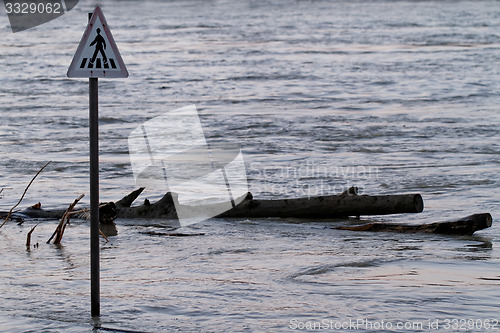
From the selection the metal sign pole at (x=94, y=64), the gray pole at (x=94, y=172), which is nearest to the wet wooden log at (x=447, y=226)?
the gray pole at (x=94, y=172)

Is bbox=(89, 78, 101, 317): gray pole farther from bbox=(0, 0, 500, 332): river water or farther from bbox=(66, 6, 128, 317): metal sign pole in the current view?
bbox=(0, 0, 500, 332): river water

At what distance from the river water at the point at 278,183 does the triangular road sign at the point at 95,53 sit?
65.0 inches

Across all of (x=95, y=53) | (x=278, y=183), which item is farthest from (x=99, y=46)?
(x=278, y=183)

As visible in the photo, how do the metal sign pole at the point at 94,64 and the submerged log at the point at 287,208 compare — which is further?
the submerged log at the point at 287,208

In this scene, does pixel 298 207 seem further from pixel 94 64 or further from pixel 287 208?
pixel 94 64

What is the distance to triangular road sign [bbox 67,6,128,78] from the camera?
17.7ft

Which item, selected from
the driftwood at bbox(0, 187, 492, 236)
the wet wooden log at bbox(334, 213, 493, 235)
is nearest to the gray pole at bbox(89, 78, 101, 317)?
the driftwood at bbox(0, 187, 492, 236)

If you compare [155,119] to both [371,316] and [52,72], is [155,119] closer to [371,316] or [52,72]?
[52,72]

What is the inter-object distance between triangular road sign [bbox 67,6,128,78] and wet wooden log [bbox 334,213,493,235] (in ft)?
14.0

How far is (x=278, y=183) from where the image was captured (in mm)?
12203

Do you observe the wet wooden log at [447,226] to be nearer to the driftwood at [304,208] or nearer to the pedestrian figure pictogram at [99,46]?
the driftwood at [304,208]

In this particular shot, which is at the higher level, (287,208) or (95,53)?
(95,53)

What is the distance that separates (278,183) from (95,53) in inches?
274

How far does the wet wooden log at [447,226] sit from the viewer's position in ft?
28.4
